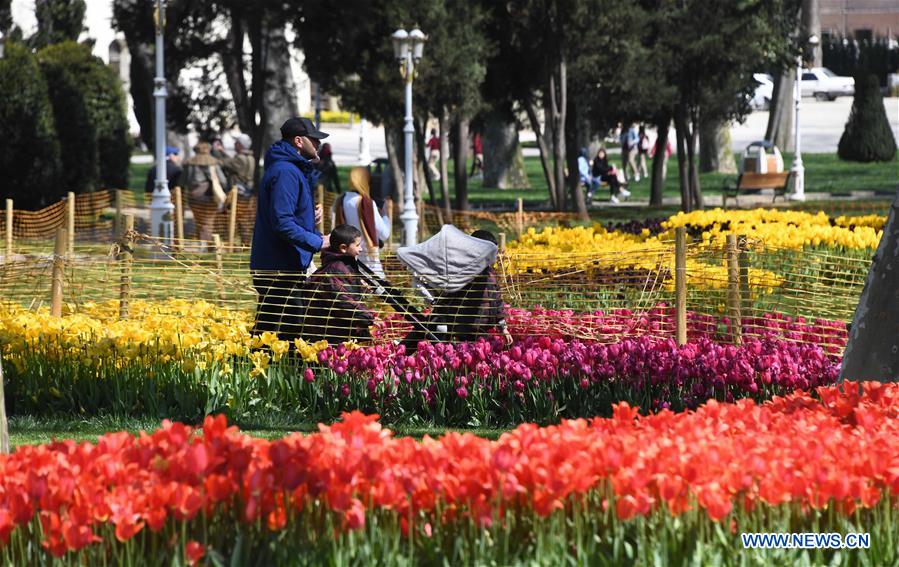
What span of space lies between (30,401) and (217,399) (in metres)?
1.16

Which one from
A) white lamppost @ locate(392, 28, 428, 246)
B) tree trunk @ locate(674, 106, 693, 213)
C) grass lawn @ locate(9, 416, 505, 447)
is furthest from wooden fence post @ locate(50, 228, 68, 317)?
tree trunk @ locate(674, 106, 693, 213)

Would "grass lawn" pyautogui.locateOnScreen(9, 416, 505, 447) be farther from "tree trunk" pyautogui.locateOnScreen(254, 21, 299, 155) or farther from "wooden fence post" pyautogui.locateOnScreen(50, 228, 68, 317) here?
"tree trunk" pyautogui.locateOnScreen(254, 21, 299, 155)

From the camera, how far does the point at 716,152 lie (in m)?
48.2

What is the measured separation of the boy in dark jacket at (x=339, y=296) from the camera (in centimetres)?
998

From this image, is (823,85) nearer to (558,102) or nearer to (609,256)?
(558,102)

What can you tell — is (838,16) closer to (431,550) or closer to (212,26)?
(212,26)

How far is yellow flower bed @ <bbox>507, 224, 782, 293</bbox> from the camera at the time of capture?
1149 centimetres

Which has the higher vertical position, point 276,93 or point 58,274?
point 276,93

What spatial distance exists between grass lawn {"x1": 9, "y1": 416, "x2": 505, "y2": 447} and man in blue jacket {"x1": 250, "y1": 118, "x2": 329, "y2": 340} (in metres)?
0.97

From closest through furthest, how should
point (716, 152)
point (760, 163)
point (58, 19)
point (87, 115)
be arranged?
point (87, 115) → point (760, 163) → point (58, 19) → point (716, 152)

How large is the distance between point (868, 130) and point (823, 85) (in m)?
24.6

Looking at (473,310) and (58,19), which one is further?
(58,19)

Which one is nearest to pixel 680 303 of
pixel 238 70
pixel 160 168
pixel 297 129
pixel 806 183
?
pixel 297 129

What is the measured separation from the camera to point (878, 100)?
46156 millimetres
